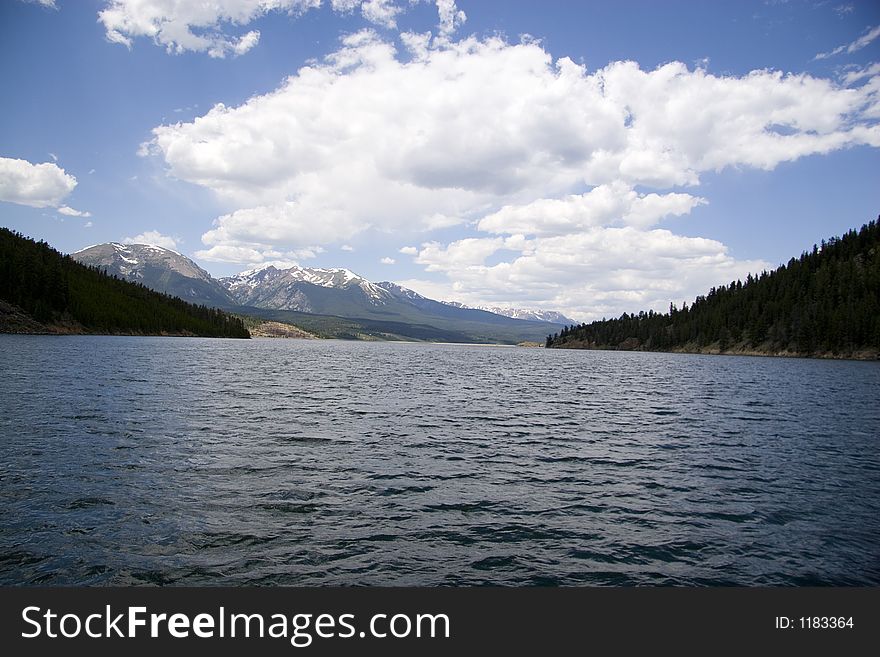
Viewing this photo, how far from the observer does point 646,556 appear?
1529cm

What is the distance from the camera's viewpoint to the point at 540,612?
1198 cm

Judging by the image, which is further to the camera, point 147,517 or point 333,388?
point 333,388

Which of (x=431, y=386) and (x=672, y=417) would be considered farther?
(x=431, y=386)

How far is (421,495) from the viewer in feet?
67.9

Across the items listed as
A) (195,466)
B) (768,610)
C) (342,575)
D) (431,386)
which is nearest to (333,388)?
(431,386)

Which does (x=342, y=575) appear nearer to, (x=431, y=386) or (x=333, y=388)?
(x=333, y=388)

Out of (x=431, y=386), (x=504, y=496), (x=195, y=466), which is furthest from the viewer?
(x=431, y=386)

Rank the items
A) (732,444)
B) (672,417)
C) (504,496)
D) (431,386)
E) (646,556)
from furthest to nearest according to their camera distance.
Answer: (431,386)
(672,417)
(732,444)
(504,496)
(646,556)

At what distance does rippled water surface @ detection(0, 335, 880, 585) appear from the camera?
46.5 feet

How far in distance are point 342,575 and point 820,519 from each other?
61.2ft

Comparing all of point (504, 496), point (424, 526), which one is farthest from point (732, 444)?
point (424, 526)

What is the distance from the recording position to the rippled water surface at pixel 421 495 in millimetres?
14164

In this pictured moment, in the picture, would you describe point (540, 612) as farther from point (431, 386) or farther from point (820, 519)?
point (431, 386)

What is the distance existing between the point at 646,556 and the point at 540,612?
5.23 meters
